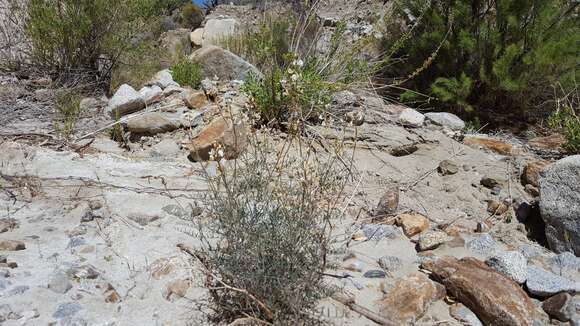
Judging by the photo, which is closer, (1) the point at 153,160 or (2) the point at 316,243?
(2) the point at 316,243

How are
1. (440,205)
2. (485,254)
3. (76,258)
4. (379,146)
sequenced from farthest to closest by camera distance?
(379,146) → (440,205) → (485,254) → (76,258)

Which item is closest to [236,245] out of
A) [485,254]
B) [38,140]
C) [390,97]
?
[485,254]

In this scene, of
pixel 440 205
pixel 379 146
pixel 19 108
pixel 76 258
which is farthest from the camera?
pixel 19 108

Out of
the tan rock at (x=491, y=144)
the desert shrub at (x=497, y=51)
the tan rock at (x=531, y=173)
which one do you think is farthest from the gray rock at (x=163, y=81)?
the tan rock at (x=531, y=173)

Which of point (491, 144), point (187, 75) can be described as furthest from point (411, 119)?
point (187, 75)

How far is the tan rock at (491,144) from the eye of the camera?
4.19 meters

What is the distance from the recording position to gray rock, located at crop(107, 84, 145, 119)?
439cm

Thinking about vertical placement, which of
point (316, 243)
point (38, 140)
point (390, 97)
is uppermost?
point (316, 243)

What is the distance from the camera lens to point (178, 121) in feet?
13.6

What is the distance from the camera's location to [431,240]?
2.60m

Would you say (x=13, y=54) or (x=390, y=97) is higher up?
(x=13, y=54)

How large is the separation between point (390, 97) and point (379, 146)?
179cm

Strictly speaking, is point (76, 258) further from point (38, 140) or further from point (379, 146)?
point (379, 146)

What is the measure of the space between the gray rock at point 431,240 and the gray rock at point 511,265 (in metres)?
0.26
